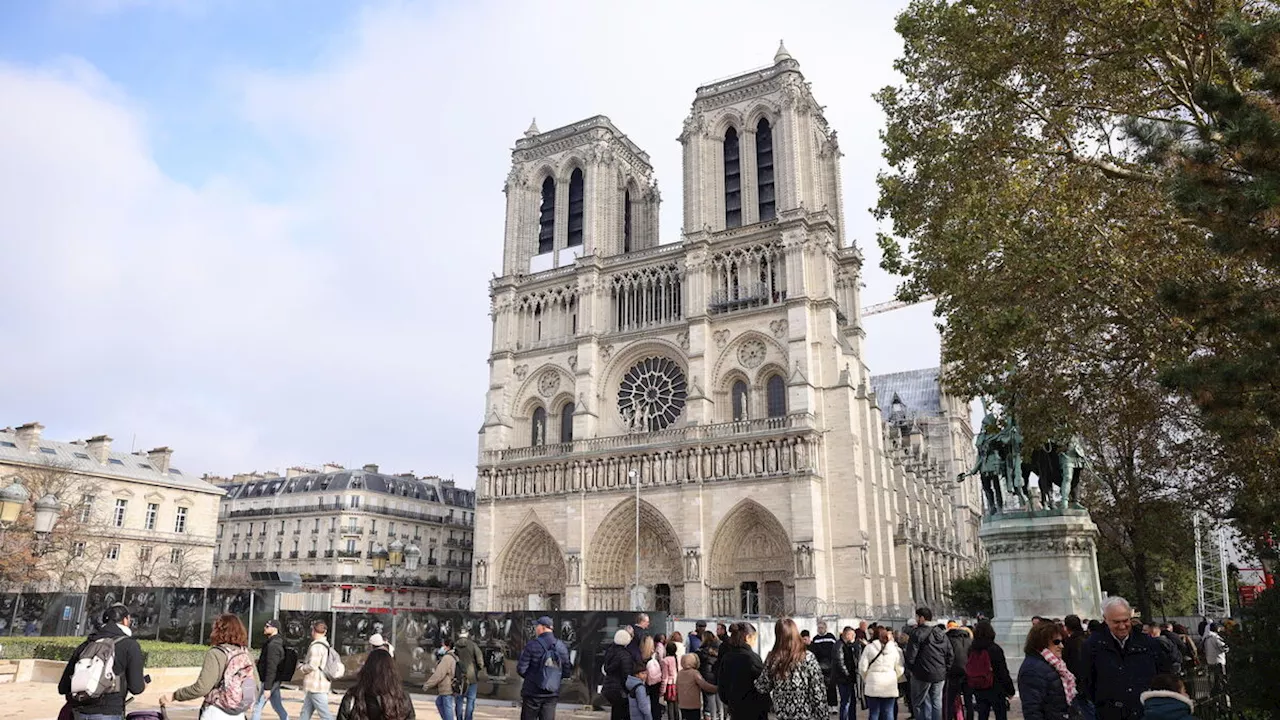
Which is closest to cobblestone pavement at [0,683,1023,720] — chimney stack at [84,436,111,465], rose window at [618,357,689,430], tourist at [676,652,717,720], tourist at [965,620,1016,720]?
tourist at [965,620,1016,720]

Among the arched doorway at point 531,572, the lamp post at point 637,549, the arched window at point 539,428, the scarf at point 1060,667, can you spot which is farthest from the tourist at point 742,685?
the arched window at point 539,428

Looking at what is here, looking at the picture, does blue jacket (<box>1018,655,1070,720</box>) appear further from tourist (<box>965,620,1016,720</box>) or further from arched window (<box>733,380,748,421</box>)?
arched window (<box>733,380,748,421</box>)

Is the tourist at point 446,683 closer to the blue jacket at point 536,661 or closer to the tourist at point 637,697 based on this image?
the blue jacket at point 536,661

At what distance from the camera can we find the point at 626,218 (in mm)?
44344

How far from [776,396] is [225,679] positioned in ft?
100

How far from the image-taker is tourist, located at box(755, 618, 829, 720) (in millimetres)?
5707

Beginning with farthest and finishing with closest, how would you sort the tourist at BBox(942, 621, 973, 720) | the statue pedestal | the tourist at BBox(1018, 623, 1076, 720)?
the statue pedestal
the tourist at BBox(942, 621, 973, 720)
the tourist at BBox(1018, 623, 1076, 720)

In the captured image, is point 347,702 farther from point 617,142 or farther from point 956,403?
point 956,403

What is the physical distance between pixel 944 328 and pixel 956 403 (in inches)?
2114


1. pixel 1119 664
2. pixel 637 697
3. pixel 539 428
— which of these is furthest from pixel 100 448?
pixel 1119 664

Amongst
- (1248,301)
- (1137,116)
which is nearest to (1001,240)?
(1137,116)

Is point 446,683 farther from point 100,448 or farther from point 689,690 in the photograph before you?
point 100,448

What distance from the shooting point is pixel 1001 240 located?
37.3 ft

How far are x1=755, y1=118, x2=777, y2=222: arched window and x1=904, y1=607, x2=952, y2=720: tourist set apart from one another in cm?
2907
